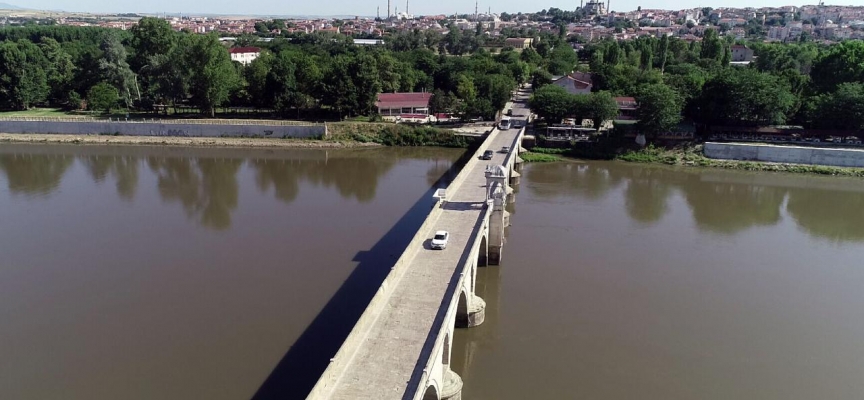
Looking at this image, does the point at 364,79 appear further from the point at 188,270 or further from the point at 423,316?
the point at 423,316

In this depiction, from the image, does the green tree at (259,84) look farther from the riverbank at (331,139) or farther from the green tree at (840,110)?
the green tree at (840,110)

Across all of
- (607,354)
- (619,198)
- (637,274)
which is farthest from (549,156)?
(607,354)

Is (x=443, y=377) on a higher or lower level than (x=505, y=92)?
lower

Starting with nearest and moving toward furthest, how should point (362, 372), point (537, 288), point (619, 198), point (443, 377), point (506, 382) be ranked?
point (362, 372)
point (443, 377)
point (506, 382)
point (537, 288)
point (619, 198)

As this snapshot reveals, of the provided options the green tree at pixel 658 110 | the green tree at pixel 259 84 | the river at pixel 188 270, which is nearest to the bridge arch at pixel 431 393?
the river at pixel 188 270

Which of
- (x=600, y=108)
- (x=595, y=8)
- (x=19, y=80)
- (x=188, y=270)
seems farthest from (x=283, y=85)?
(x=595, y=8)

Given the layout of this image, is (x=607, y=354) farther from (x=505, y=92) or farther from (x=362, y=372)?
(x=505, y=92)

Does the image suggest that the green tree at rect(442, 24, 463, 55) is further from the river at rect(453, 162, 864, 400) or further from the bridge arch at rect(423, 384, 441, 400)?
the bridge arch at rect(423, 384, 441, 400)

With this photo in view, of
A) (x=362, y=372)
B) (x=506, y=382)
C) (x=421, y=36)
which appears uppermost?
(x=421, y=36)
